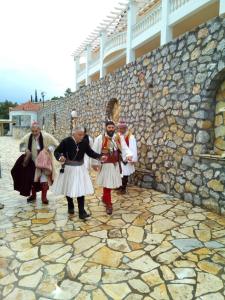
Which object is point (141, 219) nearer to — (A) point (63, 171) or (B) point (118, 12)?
(A) point (63, 171)

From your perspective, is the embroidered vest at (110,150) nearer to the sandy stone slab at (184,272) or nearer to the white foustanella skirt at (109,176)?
the white foustanella skirt at (109,176)

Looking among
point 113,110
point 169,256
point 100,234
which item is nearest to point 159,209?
point 100,234

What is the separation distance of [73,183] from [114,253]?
1.42 m

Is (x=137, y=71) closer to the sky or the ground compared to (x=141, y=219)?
closer to the sky

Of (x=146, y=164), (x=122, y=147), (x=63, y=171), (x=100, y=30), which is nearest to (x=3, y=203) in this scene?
(x=63, y=171)

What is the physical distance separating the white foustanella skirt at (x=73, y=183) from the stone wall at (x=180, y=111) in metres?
2.25

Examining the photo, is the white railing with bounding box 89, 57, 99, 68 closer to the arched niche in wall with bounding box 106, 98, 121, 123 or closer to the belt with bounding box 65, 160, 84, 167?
the arched niche in wall with bounding box 106, 98, 121, 123

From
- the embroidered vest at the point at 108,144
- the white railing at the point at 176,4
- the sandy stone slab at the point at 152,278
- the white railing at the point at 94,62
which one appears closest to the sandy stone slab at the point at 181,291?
the sandy stone slab at the point at 152,278

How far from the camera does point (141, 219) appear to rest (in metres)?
4.71

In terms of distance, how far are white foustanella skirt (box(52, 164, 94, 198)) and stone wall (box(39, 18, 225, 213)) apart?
225 centimetres

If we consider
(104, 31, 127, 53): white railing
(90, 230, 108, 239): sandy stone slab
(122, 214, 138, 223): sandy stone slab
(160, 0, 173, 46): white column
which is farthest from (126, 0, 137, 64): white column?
(90, 230, 108, 239): sandy stone slab

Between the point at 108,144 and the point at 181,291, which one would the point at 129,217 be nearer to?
the point at 108,144

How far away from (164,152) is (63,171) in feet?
8.99

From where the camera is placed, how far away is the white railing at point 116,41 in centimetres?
1466
